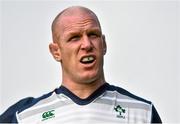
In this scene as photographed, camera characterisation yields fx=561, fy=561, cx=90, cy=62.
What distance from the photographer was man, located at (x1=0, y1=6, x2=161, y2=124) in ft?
12.9

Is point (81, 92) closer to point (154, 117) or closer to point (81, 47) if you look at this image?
point (81, 47)

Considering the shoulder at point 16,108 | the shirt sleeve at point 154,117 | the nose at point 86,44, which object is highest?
the nose at point 86,44

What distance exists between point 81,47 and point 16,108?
716 mm

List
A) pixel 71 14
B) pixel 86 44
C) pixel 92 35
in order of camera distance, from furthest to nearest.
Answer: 1. pixel 71 14
2. pixel 92 35
3. pixel 86 44

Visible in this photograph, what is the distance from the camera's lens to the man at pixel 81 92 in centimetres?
394

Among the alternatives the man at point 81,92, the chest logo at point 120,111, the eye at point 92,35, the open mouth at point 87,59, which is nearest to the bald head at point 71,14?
the man at point 81,92

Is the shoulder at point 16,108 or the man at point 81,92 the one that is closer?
the man at point 81,92

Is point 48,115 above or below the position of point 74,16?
below

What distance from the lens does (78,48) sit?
3928 millimetres

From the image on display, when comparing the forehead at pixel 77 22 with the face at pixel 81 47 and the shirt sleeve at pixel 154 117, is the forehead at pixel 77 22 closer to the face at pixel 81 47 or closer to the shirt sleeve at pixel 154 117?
the face at pixel 81 47

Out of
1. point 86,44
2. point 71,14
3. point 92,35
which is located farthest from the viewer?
point 71,14

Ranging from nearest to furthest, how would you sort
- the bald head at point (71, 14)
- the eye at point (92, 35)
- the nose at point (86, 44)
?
the nose at point (86, 44) → the eye at point (92, 35) → the bald head at point (71, 14)

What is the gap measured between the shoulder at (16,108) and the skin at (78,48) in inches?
9.8

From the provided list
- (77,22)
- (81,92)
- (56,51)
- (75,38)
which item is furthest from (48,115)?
(77,22)
